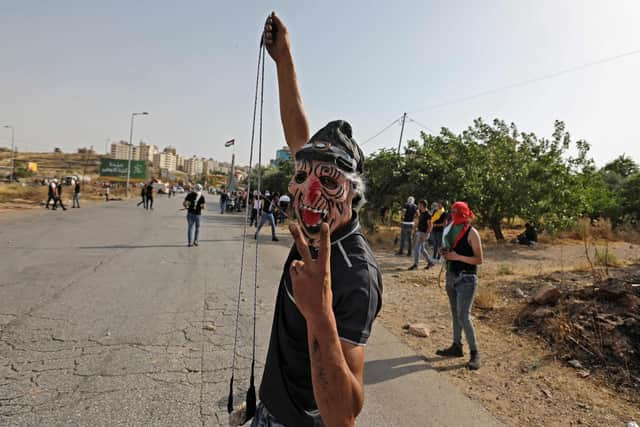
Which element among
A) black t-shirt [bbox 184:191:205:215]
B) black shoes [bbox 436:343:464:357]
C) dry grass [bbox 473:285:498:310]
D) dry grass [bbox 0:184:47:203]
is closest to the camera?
black shoes [bbox 436:343:464:357]

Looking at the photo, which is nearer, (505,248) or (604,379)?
(604,379)

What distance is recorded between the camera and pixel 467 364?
4820 millimetres

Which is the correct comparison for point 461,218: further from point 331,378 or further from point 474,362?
point 331,378

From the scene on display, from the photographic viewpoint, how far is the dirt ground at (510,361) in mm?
3869

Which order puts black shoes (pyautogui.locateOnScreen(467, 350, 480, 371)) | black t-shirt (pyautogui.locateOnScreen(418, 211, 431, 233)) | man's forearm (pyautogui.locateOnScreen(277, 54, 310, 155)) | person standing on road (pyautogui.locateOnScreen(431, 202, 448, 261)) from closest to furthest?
1. man's forearm (pyautogui.locateOnScreen(277, 54, 310, 155))
2. black shoes (pyautogui.locateOnScreen(467, 350, 480, 371))
3. black t-shirt (pyautogui.locateOnScreen(418, 211, 431, 233))
4. person standing on road (pyautogui.locateOnScreen(431, 202, 448, 261))

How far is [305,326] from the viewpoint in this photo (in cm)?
140

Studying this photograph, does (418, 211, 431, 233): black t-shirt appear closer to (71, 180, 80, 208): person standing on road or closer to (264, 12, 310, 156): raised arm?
(264, 12, 310, 156): raised arm

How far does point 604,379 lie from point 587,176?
16166 millimetres

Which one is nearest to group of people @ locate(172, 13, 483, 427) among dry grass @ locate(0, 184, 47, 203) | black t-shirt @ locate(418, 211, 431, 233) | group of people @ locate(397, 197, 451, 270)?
group of people @ locate(397, 197, 451, 270)

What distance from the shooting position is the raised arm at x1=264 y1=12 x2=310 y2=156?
210 cm

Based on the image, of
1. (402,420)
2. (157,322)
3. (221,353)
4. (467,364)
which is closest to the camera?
(402,420)

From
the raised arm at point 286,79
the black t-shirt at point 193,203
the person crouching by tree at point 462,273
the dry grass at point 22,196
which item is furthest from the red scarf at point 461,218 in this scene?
the dry grass at point 22,196

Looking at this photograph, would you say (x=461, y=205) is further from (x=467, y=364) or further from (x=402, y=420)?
(x=402, y=420)

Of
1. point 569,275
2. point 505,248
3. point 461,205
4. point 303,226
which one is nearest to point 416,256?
point 569,275
